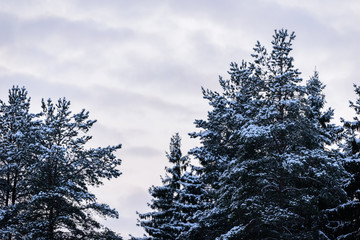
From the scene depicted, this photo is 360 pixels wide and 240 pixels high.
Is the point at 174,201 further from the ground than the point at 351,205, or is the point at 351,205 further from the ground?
the point at 174,201

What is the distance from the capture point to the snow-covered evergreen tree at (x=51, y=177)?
23.2 metres

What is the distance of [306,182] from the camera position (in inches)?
753

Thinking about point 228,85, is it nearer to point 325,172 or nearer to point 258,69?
point 258,69

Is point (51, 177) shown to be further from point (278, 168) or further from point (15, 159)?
point (278, 168)

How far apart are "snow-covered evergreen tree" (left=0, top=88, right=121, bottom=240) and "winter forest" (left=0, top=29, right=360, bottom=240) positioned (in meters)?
0.06

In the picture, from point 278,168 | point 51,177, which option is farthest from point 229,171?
point 51,177

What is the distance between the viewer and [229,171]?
63.2 ft

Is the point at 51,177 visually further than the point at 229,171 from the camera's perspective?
Yes

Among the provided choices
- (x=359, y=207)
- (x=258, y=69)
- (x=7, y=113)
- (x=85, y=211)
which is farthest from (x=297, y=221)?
(x=7, y=113)

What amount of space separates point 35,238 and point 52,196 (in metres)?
2.64

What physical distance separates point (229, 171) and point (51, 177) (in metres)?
11.7

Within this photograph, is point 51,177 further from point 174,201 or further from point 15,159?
point 174,201

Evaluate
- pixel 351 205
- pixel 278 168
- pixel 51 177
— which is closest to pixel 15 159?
pixel 51 177

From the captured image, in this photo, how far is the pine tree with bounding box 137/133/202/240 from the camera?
93.9 ft
